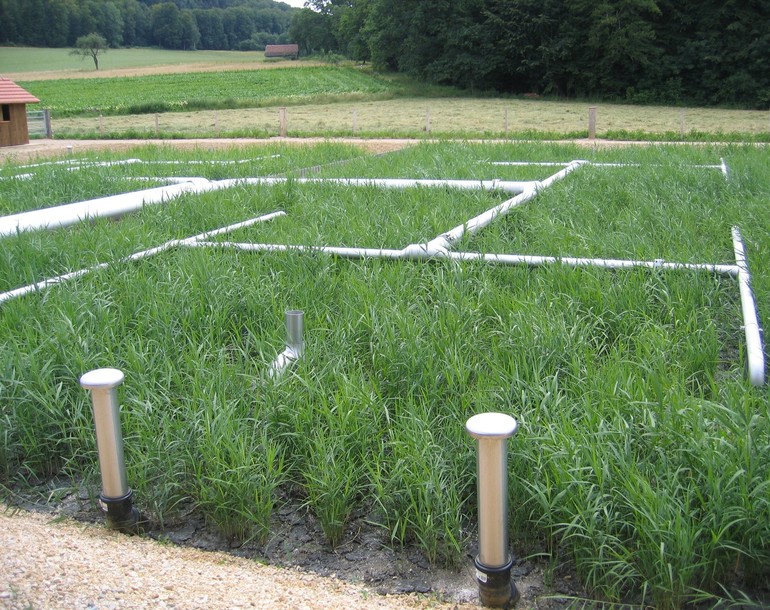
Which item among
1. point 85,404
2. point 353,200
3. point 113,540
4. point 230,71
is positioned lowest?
point 113,540

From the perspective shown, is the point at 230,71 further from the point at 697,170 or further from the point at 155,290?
the point at 155,290

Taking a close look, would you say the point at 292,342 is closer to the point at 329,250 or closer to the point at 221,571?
the point at 221,571

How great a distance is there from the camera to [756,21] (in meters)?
38.1

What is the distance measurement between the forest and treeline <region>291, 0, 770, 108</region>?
56 mm

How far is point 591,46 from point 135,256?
39693 millimetres

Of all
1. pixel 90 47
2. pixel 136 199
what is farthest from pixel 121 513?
pixel 90 47

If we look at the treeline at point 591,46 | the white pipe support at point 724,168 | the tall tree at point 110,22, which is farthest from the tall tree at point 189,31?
the white pipe support at point 724,168

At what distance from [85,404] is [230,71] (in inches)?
2348

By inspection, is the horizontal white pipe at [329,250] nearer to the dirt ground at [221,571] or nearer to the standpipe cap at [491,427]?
the dirt ground at [221,571]

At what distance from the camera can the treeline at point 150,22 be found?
28.4m

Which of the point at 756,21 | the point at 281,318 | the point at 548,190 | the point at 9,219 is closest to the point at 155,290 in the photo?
the point at 281,318

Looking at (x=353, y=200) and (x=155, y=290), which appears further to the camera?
(x=353, y=200)

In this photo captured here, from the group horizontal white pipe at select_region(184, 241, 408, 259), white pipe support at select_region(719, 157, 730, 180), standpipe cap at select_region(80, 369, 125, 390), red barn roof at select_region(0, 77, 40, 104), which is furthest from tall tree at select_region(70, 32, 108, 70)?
standpipe cap at select_region(80, 369, 125, 390)

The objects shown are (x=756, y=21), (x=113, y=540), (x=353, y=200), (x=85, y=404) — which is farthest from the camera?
(x=756, y=21)
